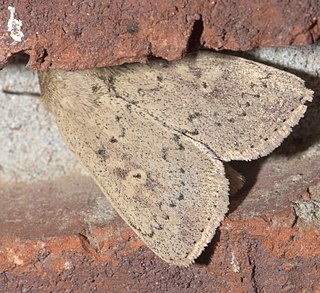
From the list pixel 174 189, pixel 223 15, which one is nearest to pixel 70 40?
pixel 223 15

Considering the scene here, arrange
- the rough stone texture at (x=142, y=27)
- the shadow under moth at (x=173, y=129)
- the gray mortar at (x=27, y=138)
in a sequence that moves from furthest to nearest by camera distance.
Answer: the gray mortar at (x=27, y=138), the shadow under moth at (x=173, y=129), the rough stone texture at (x=142, y=27)

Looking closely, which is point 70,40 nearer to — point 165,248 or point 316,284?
→ point 165,248

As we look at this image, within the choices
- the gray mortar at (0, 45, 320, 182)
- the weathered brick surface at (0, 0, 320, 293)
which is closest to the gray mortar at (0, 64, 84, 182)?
the gray mortar at (0, 45, 320, 182)

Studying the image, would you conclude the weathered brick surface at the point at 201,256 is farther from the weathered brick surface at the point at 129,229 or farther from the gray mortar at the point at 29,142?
the gray mortar at the point at 29,142

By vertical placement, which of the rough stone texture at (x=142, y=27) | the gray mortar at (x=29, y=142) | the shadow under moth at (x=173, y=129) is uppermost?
the rough stone texture at (x=142, y=27)

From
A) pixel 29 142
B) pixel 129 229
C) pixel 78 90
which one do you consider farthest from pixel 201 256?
pixel 29 142

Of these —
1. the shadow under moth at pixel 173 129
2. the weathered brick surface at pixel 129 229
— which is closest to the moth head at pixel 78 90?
the shadow under moth at pixel 173 129
